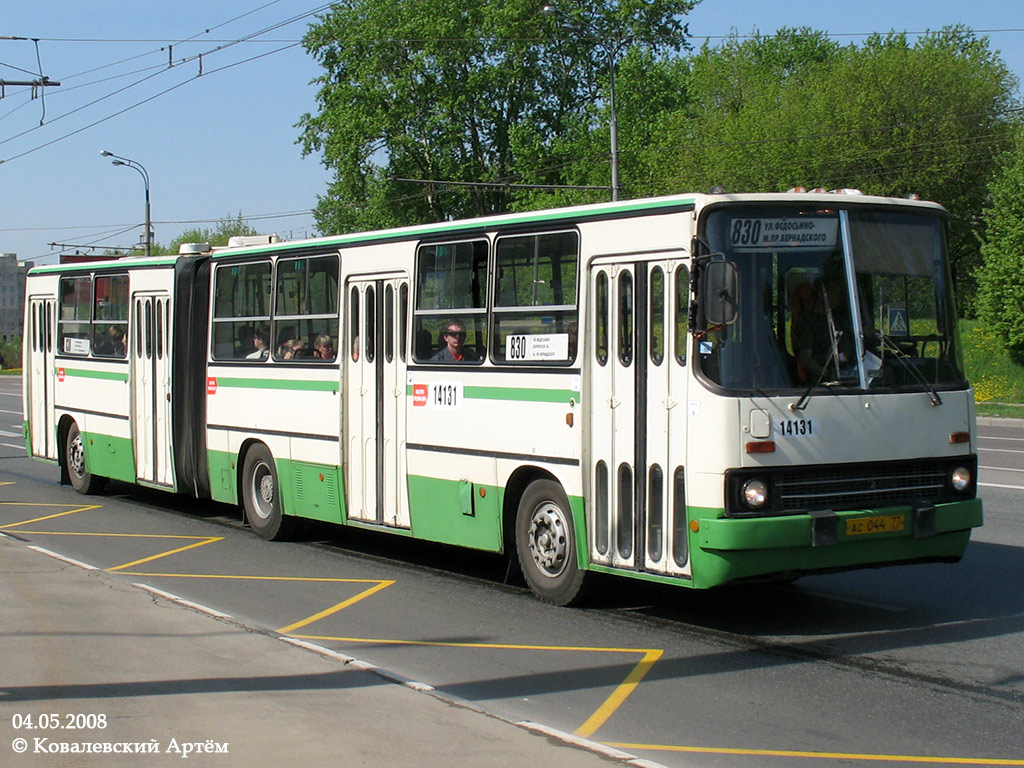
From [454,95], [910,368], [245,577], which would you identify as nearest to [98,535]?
[245,577]

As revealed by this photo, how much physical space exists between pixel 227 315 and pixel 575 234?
19.8 ft

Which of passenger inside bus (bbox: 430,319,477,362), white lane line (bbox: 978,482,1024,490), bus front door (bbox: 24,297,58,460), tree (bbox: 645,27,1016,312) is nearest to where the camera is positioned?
passenger inside bus (bbox: 430,319,477,362)

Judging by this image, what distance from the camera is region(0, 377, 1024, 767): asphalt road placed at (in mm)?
6188

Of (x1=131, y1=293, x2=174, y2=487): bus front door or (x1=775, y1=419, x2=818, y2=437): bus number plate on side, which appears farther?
(x1=131, y1=293, x2=174, y2=487): bus front door

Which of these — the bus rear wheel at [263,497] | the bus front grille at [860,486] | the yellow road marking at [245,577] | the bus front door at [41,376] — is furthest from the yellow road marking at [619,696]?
the bus front door at [41,376]

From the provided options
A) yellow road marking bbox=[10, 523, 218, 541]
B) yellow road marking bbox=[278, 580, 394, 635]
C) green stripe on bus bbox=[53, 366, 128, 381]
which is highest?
green stripe on bus bbox=[53, 366, 128, 381]

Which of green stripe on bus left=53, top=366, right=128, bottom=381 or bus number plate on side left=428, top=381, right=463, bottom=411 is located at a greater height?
green stripe on bus left=53, top=366, right=128, bottom=381

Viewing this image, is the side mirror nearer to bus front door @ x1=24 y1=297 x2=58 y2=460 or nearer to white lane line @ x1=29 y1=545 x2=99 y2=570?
white lane line @ x1=29 y1=545 x2=99 y2=570

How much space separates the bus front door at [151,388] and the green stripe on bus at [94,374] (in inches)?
16.0

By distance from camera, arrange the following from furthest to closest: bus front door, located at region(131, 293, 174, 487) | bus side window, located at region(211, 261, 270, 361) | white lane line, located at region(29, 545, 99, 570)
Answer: bus front door, located at region(131, 293, 174, 487)
bus side window, located at region(211, 261, 270, 361)
white lane line, located at region(29, 545, 99, 570)

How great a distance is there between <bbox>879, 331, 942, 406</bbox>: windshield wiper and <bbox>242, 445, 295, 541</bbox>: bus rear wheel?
683 centimetres

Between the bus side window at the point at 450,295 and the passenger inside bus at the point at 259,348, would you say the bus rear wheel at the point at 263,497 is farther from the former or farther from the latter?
the bus side window at the point at 450,295

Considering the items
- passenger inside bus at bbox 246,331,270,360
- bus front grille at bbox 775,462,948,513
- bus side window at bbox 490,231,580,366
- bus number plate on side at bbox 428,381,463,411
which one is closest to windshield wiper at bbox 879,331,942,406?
bus front grille at bbox 775,462,948,513

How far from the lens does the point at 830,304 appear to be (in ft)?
27.3
